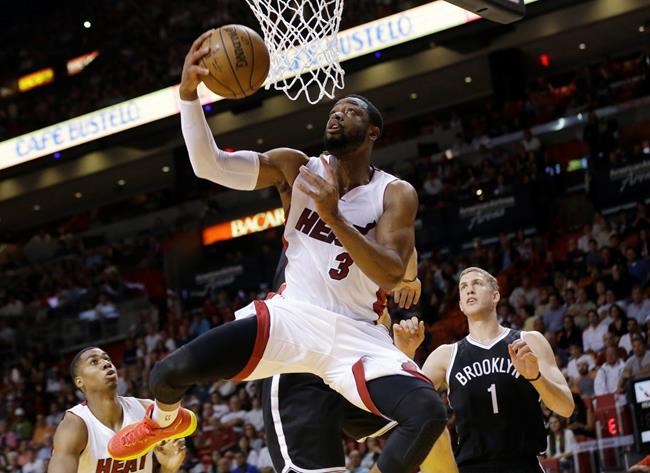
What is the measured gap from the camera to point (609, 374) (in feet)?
32.3

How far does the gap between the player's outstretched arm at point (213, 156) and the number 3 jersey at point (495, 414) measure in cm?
170

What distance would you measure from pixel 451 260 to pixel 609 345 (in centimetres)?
479

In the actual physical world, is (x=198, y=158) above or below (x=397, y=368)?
above

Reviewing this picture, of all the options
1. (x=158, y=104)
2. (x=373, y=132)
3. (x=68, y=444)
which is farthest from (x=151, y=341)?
(x=373, y=132)

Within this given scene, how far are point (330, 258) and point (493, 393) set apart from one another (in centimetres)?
156

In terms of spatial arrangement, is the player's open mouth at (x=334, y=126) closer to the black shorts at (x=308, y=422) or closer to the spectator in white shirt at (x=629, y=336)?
the black shorts at (x=308, y=422)

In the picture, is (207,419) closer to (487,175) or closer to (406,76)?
(487,175)

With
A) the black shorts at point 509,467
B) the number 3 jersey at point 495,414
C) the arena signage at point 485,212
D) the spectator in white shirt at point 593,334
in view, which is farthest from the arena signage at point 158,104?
the black shorts at point 509,467

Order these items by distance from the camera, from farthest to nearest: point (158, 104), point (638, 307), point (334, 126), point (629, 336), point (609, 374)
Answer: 1. point (158, 104)
2. point (638, 307)
3. point (629, 336)
4. point (609, 374)
5. point (334, 126)

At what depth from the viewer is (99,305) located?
750 inches

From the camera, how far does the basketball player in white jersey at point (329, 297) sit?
4.09 m

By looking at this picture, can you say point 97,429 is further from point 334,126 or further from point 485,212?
point 485,212

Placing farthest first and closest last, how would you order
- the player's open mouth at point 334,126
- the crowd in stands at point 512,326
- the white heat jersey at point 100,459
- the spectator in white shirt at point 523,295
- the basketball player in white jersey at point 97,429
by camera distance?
the spectator in white shirt at point 523,295 < the crowd in stands at point 512,326 < the white heat jersey at point 100,459 < the basketball player in white jersey at point 97,429 < the player's open mouth at point 334,126

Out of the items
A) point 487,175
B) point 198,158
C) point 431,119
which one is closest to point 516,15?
point 198,158
